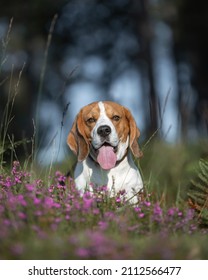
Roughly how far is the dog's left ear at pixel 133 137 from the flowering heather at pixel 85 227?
0.83 meters

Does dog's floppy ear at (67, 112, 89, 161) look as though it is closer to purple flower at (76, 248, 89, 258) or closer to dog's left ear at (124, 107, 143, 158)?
dog's left ear at (124, 107, 143, 158)

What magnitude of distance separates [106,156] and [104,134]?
0.82 ft

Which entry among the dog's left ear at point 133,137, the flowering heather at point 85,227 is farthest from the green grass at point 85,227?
the dog's left ear at point 133,137

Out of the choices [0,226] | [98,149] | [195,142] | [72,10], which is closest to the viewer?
[0,226]

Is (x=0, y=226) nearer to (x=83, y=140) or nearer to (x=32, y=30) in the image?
(x=83, y=140)

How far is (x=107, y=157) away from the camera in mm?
6316

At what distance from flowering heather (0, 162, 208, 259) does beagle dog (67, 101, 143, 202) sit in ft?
1.79

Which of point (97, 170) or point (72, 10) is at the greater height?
point (72, 10)

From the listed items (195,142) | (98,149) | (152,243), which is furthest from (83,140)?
(195,142)

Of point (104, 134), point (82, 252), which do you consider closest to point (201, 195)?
point (104, 134)

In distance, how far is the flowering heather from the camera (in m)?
3.72

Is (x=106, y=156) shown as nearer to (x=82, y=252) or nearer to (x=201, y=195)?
(x=201, y=195)
